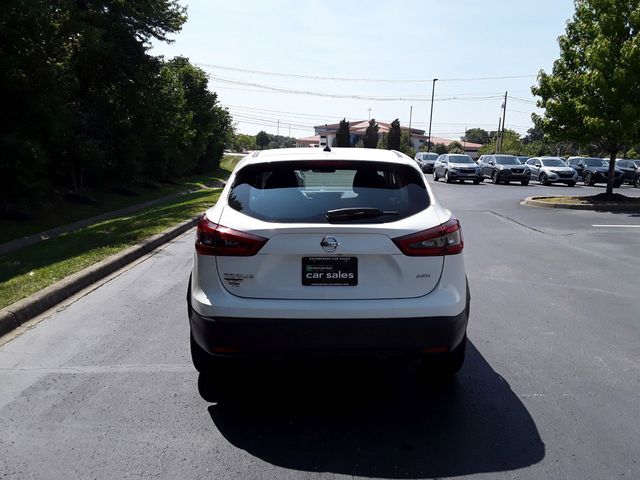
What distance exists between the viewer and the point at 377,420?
3.70 m

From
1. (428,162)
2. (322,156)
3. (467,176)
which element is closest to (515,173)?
(467,176)

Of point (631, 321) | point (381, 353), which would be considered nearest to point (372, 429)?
point (381, 353)

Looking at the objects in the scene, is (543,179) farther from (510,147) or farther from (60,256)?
(510,147)

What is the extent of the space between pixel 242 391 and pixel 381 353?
1200 millimetres

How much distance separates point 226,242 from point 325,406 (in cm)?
132

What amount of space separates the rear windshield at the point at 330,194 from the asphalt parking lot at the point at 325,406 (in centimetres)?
132

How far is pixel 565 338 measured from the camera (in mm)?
5375

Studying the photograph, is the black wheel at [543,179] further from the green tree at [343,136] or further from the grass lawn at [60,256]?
the green tree at [343,136]

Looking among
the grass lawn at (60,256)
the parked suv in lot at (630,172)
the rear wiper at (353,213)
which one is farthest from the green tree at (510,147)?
the rear wiper at (353,213)

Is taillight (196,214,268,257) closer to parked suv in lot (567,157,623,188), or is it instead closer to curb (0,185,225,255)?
curb (0,185,225,255)

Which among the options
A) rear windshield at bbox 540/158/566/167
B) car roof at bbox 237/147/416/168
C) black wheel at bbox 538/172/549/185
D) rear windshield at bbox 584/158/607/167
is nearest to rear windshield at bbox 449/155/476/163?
black wheel at bbox 538/172/549/185

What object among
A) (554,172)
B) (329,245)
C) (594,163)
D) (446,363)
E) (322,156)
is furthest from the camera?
(594,163)

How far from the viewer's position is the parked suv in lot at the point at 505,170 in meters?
31.5

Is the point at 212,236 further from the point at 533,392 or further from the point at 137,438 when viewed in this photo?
the point at 533,392
